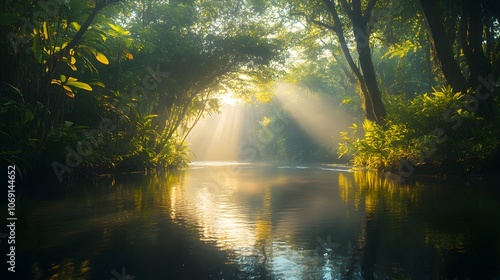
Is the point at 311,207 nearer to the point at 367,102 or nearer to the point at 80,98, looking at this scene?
the point at 80,98

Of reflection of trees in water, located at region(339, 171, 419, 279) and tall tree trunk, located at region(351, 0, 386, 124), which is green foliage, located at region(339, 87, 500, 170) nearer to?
tall tree trunk, located at region(351, 0, 386, 124)

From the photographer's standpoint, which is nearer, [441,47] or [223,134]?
[441,47]

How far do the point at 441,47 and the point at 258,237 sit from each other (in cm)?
1498

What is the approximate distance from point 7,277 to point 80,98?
14.8m

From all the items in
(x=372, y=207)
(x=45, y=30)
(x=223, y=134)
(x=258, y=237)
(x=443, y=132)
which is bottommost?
(x=258, y=237)

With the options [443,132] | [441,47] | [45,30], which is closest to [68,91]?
[45,30]

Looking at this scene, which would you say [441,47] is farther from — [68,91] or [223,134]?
[223,134]

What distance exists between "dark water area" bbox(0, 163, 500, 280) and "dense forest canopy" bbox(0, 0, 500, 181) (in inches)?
167

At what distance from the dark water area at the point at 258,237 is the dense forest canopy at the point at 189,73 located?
4250mm

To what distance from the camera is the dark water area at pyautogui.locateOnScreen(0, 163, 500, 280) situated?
4703 millimetres

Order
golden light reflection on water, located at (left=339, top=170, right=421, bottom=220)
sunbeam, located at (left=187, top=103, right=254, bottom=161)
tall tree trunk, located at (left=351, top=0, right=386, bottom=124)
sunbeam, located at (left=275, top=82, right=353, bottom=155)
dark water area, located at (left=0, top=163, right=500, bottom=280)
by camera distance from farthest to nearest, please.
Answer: sunbeam, located at (left=187, top=103, right=254, bottom=161)
sunbeam, located at (left=275, top=82, right=353, bottom=155)
tall tree trunk, located at (left=351, top=0, right=386, bottom=124)
golden light reflection on water, located at (left=339, top=170, right=421, bottom=220)
dark water area, located at (left=0, top=163, right=500, bottom=280)

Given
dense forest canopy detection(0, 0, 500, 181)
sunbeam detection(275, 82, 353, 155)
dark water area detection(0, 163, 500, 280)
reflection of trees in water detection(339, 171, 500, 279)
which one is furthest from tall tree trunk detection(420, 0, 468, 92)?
sunbeam detection(275, 82, 353, 155)

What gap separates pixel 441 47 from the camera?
18.6m

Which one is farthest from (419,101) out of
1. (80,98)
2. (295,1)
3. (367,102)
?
(80,98)
